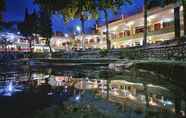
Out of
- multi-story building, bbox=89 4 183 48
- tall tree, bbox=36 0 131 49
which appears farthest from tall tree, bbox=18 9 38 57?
tall tree, bbox=36 0 131 49

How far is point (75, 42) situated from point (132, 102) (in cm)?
11469

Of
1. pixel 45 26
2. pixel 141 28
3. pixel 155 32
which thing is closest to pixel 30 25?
pixel 45 26

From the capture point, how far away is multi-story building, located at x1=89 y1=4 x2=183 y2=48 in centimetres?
6431

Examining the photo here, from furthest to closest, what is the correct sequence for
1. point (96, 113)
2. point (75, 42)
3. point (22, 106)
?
point (75, 42), point (22, 106), point (96, 113)

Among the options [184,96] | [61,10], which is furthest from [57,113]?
[61,10]

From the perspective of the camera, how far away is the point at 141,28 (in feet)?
252

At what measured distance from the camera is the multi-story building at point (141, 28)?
6431cm

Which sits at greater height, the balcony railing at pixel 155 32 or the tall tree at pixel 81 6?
the tall tree at pixel 81 6

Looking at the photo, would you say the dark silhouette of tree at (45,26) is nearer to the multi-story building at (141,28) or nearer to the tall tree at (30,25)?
the tall tree at (30,25)

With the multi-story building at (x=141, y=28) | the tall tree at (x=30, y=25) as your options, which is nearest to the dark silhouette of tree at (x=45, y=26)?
the tall tree at (x=30, y=25)

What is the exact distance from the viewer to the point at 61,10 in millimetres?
71562

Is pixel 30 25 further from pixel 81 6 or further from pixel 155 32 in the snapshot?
pixel 155 32

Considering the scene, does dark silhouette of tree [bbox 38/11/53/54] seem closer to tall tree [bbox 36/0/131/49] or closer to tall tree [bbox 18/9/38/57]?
tall tree [bbox 18/9/38/57]

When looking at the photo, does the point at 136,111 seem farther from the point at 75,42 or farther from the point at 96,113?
the point at 75,42
